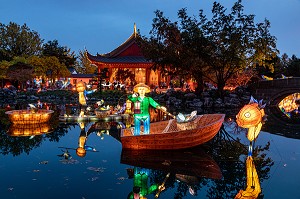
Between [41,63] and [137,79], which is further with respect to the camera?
[137,79]

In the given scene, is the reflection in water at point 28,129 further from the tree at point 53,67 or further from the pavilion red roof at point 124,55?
the tree at point 53,67

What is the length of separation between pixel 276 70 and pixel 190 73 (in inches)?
801

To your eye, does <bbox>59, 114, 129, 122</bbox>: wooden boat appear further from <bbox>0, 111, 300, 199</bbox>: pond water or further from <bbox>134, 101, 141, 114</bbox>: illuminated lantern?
<bbox>134, 101, 141, 114</bbox>: illuminated lantern

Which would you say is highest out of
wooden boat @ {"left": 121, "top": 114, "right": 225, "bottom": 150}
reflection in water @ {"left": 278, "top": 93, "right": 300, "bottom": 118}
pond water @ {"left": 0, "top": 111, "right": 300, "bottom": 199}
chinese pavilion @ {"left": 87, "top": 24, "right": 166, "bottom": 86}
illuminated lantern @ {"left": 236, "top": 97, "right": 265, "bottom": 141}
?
chinese pavilion @ {"left": 87, "top": 24, "right": 166, "bottom": 86}

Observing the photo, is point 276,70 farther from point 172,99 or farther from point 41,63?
point 41,63

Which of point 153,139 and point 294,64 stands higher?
point 294,64

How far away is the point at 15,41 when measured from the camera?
A: 41.8 m

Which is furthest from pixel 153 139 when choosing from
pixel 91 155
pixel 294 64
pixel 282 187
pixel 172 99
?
pixel 294 64

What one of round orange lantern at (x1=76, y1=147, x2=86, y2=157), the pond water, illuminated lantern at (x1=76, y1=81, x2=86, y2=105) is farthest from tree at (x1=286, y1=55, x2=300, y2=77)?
round orange lantern at (x1=76, y1=147, x2=86, y2=157)

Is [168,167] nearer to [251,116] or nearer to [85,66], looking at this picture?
[251,116]

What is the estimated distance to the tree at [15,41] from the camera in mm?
41344

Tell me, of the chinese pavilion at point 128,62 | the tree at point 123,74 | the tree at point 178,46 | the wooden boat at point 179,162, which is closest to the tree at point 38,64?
the chinese pavilion at point 128,62

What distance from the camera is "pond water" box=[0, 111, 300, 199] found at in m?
5.63

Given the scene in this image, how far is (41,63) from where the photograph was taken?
35.7 meters
